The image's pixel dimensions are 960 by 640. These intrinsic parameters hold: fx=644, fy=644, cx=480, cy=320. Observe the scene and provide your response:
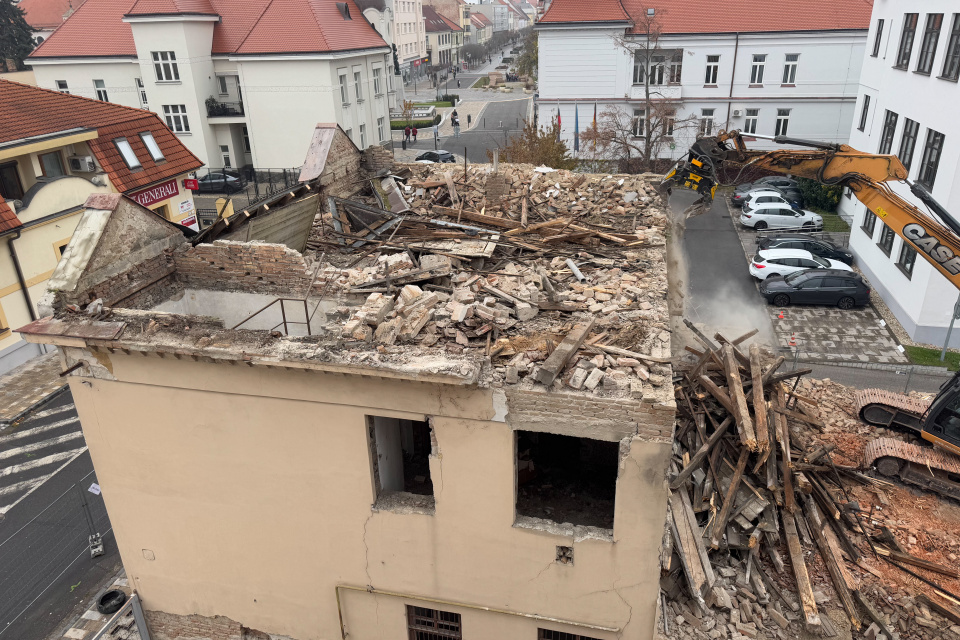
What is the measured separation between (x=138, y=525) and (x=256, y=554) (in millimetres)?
2190

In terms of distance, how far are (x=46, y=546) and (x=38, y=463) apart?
12.0ft

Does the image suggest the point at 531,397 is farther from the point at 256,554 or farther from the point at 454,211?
the point at 454,211

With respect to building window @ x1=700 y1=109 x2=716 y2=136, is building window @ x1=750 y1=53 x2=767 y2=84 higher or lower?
higher

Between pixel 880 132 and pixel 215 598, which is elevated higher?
pixel 880 132

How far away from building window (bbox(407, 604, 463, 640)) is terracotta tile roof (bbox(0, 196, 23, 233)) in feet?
58.3

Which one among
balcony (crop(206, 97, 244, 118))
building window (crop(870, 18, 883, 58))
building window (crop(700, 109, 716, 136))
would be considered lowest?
building window (crop(700, 109, 716, 136))

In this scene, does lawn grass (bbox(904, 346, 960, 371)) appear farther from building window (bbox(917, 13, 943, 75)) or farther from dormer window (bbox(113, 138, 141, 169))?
dormer window (bbox(113, 138, 141, 169))

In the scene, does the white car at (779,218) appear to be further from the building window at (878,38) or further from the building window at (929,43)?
the building window at (929,43)

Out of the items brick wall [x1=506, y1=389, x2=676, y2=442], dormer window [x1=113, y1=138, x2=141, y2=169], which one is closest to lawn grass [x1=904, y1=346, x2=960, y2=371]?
brick wall [x1=506, y1=389, x2=676, y2=442]

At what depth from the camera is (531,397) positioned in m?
8.25

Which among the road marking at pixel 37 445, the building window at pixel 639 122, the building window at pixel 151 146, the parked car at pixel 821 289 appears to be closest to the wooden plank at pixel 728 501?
the parked car at pixel 821 289

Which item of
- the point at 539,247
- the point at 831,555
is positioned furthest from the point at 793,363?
the point at 539,247

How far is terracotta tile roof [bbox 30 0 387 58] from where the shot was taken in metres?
36.5

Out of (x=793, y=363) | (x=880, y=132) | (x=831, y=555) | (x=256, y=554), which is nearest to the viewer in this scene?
(x=256, y=554)
